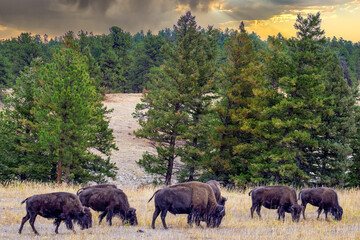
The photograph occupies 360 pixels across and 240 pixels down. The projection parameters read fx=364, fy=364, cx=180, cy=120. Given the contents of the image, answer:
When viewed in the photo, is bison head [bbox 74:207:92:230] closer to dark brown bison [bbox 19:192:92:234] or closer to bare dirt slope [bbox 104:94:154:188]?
dark brown bison [bbox 19:192:92:234]

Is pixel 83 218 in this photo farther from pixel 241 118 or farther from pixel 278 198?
pixel 241 118

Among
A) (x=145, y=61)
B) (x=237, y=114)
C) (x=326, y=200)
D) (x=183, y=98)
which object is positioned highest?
(x=145, y=61)

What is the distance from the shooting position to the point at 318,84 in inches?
1017

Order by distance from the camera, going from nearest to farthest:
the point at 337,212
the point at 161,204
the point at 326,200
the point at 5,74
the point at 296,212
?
the point at 161,204 → the point at 296,212 → the point at 326,200 → the point at 337,212 → the point at 5,74

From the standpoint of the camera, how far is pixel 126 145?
50.9 metres

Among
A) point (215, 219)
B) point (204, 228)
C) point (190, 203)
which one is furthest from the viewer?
point (215, 219)

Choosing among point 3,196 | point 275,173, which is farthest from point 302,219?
point 3,196

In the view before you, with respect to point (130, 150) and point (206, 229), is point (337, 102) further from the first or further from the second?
point (130, 150)

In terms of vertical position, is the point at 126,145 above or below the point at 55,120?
below

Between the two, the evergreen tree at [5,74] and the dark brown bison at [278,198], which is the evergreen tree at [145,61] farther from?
the dark brown bison at [278,198]

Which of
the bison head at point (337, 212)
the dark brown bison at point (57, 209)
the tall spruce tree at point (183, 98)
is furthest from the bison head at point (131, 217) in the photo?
the tall spruce tree at point (183, 98)

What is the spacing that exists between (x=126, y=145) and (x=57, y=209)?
40103 mm

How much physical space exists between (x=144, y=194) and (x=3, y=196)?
6872mm

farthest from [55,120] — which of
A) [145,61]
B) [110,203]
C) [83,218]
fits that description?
[145,61]
